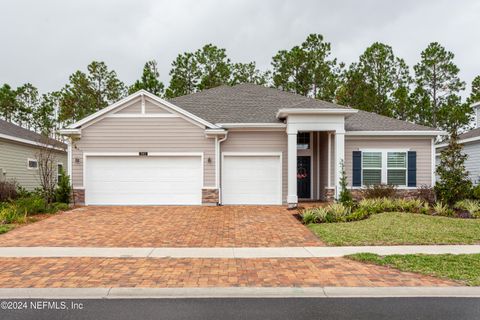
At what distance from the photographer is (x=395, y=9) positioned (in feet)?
58.0

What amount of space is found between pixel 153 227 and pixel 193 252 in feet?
11.3

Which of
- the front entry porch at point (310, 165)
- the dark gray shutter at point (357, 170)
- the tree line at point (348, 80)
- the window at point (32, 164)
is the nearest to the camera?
the dark gray shutter at point (357, 170)

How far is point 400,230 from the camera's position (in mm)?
10211

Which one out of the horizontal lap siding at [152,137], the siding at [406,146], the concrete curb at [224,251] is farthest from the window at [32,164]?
the siding at [406,146]

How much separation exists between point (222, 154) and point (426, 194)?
915 cm

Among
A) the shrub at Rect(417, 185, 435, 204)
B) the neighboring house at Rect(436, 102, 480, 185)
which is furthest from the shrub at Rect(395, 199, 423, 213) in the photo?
the neighboring house at Rect(436, 102, 480, 185)

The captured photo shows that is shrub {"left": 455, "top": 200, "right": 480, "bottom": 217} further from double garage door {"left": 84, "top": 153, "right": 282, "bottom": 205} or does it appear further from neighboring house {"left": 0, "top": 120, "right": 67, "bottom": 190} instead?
neighboring house {"left": 0, "top": 120, "right": 67, "bottom": 190}

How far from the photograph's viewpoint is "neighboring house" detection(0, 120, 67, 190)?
18203mm

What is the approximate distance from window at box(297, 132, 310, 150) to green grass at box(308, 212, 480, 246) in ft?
20.6

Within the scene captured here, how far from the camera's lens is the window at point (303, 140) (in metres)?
18.0

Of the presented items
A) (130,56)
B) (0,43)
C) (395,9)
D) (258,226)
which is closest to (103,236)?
(258,226)

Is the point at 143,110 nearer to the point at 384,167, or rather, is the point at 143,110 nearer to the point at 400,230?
the point at 384,167

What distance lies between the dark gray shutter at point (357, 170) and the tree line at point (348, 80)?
13.8 meters

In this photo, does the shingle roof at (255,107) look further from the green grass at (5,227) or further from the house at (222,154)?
the green grass at (5,227)
